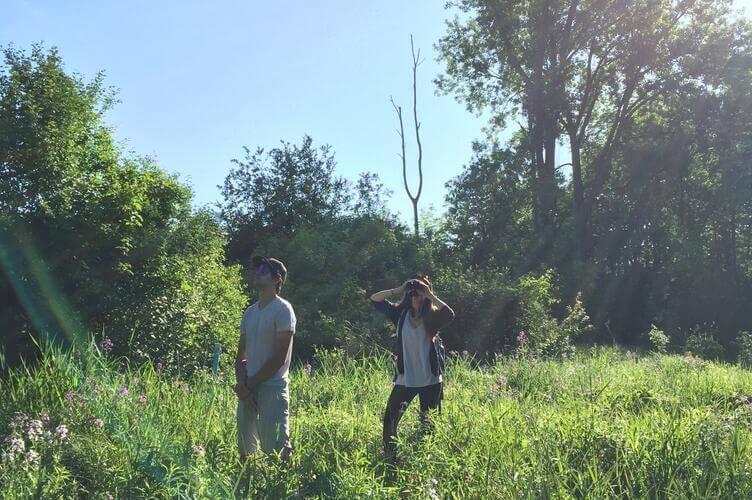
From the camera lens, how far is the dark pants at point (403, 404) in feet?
15.9

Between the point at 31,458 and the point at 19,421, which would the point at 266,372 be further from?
the point at 19,421

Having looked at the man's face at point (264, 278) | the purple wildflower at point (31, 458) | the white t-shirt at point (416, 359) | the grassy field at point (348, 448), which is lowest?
the grassy field at point (348, 448)

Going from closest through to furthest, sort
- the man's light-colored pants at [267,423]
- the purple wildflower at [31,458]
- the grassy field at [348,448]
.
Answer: the grassy field at [348,448] → the purple wildflower at [31,458] → the man's light-colored pants at [267,423]

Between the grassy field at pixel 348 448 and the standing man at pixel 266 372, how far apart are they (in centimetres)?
21

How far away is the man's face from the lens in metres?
4.19

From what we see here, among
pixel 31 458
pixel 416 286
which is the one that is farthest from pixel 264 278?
pixel 31 458

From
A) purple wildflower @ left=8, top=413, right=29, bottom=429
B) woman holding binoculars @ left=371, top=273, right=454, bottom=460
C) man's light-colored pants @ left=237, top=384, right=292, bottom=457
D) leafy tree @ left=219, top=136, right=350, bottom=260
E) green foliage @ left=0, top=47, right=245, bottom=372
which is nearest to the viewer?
man's light-colored pants @ left=237, top=384, right=292, bottom=457

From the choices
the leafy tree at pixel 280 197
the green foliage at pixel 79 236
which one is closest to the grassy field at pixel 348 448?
the green foliage at pixel 79 236

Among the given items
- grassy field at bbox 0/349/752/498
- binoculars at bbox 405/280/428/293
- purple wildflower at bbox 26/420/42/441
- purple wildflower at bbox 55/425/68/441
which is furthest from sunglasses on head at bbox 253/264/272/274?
purple wildflower at bbox 26/420/42/441

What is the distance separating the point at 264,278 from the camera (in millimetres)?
4195

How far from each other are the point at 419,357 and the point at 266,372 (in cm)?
145

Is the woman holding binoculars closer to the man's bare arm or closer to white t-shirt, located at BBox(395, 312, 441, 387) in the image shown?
white t-shirt, located at BBox(395, 312, 441, 387)

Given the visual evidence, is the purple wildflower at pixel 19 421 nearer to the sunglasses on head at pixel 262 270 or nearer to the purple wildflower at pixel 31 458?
the purple wildflower at pixel 31 458

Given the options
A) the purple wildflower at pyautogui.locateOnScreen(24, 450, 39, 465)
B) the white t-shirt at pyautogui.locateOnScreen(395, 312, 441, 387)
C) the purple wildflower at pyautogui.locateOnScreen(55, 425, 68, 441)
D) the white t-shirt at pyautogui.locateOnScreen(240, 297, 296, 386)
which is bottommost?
the purple wildflower at pyautogui.locateOnScreen(24, 450, 39, 465)
